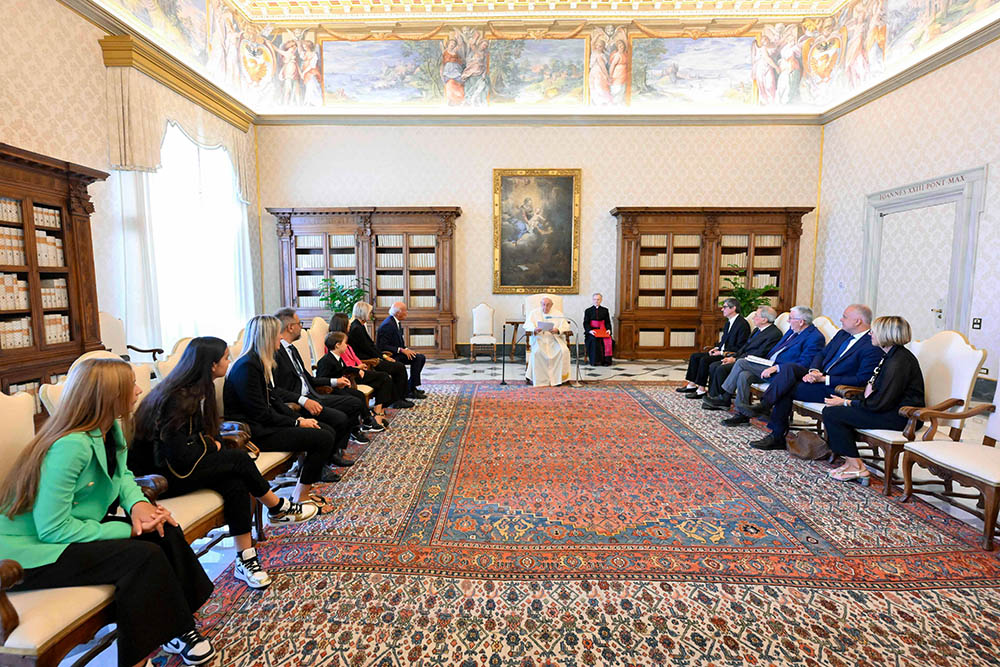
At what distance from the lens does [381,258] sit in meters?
10.0

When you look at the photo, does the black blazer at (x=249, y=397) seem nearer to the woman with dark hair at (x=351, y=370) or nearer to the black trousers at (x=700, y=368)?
the woman with dark hair at (x=351, y=370)

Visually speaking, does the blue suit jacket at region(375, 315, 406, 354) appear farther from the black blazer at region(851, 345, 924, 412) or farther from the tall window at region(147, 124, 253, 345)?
the black blazer at region(851, 345, 924, 412)

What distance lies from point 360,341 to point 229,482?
334cm

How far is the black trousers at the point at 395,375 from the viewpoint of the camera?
603 cm

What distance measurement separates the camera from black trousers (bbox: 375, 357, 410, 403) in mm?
6027

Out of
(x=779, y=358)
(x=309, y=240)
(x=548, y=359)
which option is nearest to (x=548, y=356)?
(x=548, y=359)

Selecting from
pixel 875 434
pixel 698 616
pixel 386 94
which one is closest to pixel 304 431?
pixel 698 616

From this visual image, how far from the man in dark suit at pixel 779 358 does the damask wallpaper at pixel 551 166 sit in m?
4.75

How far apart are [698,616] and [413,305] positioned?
28.1 feet

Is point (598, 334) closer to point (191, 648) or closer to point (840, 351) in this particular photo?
point (840, 351)

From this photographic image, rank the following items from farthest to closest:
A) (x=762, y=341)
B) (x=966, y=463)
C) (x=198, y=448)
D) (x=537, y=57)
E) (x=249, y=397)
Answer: (x=537, y=57) → (x=762, y=341) → (x=249, y=397) → (x=966, y=463) → (x=198, y=448)

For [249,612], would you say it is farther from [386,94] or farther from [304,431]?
[386,94]

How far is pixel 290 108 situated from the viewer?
393 inches

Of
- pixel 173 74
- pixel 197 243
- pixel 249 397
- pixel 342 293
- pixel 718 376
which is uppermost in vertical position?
pixel 173 74
